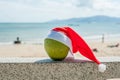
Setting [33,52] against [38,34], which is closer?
[33,52]

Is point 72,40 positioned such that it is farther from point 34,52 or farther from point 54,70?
point 34,52

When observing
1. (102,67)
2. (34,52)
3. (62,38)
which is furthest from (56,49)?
(34,52)

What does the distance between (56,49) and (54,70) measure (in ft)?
1.07

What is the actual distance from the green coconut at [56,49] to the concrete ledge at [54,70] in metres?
0.09

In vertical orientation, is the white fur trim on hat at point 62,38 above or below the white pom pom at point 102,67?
above

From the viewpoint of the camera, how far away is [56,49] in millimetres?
4227

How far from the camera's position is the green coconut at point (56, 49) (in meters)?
4.21

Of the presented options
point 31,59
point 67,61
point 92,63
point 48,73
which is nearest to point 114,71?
point 92,63

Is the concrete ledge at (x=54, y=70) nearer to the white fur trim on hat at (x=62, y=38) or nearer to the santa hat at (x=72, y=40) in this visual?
the santa hat at (x=72, y=40)

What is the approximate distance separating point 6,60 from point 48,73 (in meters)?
0.67

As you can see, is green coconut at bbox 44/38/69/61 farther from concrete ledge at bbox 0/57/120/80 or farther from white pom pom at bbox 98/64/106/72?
white pom pom at bbox 98/64/106/72

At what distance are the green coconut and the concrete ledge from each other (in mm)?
89

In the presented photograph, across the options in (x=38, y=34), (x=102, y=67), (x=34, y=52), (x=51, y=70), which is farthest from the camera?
(x=38, y=34)

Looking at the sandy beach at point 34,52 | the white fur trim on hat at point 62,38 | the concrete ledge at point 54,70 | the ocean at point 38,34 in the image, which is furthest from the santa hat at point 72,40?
the ocean at point 38,34
